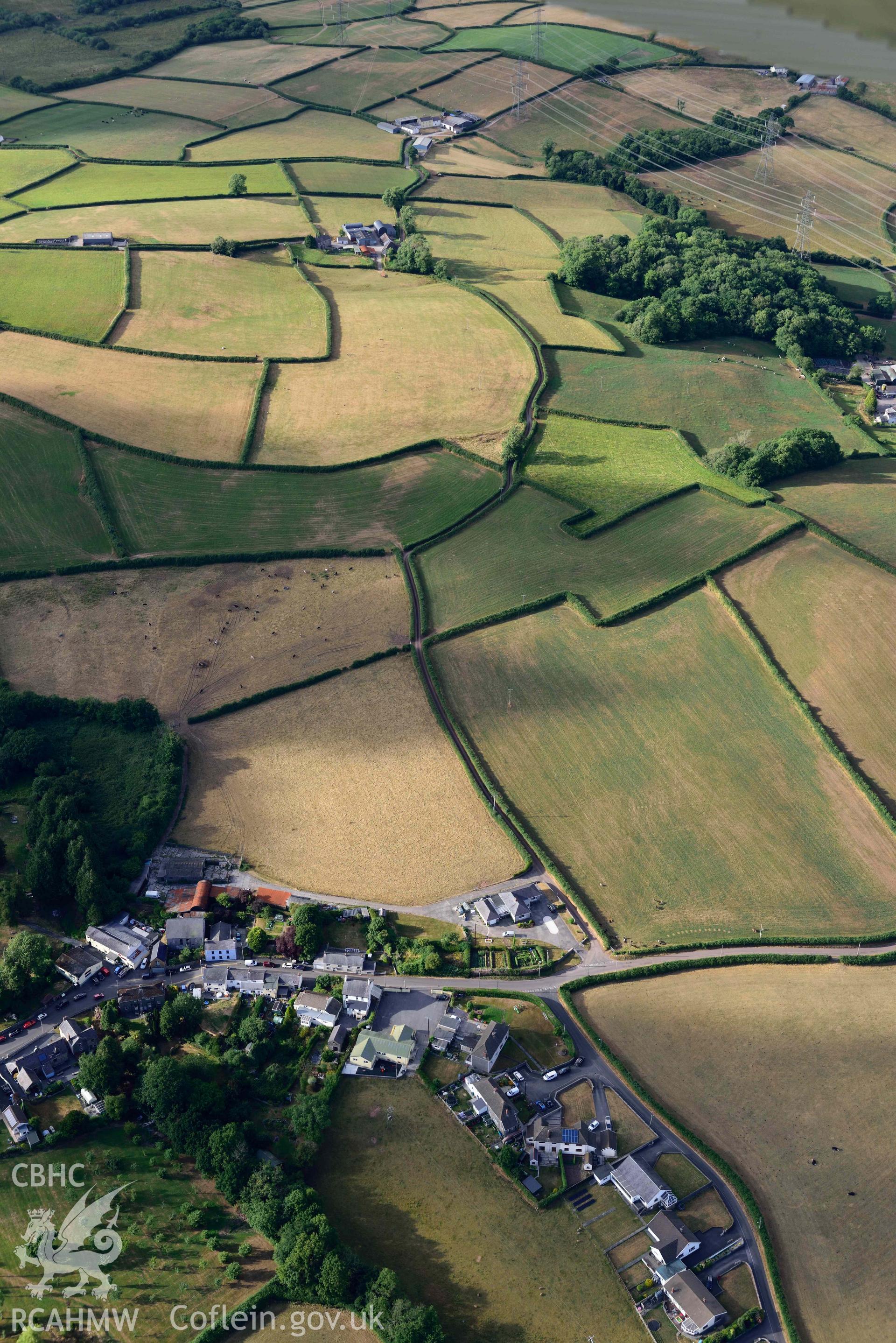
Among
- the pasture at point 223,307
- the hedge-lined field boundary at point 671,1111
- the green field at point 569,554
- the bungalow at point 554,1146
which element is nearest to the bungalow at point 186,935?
the hedge-lined field boundary at point 671,1111

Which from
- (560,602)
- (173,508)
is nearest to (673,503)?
(560,602)

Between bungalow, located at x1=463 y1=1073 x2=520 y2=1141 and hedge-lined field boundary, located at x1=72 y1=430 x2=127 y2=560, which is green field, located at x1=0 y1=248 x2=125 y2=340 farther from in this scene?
bungalow, located at x1=463 y1=1073 x2=520 y2=1141

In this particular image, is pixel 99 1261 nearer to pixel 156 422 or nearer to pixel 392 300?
pixel 156 422

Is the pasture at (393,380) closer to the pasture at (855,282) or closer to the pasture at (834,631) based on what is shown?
the pasture at (834,631)

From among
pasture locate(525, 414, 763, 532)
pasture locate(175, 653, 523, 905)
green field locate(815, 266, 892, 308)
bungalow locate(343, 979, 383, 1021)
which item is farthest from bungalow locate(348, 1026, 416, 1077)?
green field locate(815, 266, 892, 308)

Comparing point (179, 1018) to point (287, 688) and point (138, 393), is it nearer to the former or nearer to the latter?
point (287, 688)

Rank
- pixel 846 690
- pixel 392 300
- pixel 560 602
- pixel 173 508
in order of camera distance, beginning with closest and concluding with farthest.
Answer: pixel 846 690
pixel 560 602
pixel 173 508
pixel 392 300
